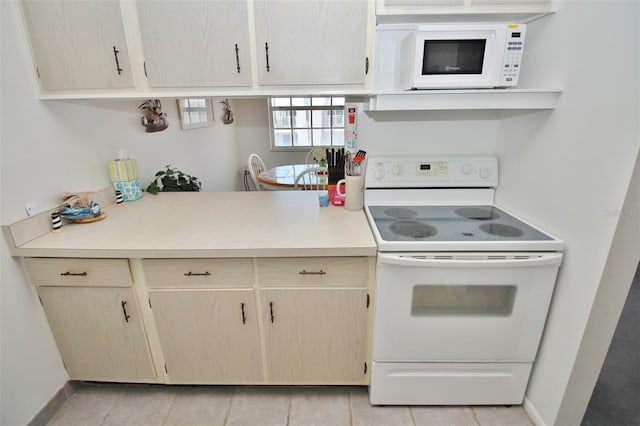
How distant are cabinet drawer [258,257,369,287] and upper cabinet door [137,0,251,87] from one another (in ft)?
2.69

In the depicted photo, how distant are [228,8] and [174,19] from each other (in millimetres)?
237

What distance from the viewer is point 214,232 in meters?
1.42

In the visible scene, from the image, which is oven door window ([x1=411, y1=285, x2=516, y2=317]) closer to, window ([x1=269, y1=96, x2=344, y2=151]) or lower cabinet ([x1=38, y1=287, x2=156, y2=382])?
lower cabinet ([x1=38, y1=287, x2=156, y2=382])

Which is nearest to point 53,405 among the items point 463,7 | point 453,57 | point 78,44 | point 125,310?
point 125,310

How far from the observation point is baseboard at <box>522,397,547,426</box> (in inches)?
55.0

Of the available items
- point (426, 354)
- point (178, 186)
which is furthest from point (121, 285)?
point (426, 354)

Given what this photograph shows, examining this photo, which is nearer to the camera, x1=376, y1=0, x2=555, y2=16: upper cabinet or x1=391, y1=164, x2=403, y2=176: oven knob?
x1=376, y1=0, x2=555, y2=16: upper cabinet

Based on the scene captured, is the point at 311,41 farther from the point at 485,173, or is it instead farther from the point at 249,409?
the point at 249,409

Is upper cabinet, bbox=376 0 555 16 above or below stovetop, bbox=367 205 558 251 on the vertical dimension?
above

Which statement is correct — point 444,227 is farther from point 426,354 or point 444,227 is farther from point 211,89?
point 211,89

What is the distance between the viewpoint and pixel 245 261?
4.36 ft

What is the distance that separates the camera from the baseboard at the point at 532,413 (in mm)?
1398

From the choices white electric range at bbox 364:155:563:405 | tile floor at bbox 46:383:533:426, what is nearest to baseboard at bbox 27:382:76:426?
tile floor at bbox 46:383:533:426

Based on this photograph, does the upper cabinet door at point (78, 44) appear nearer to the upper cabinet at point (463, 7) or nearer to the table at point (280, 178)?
the upper cabinet at point (463, 7)
